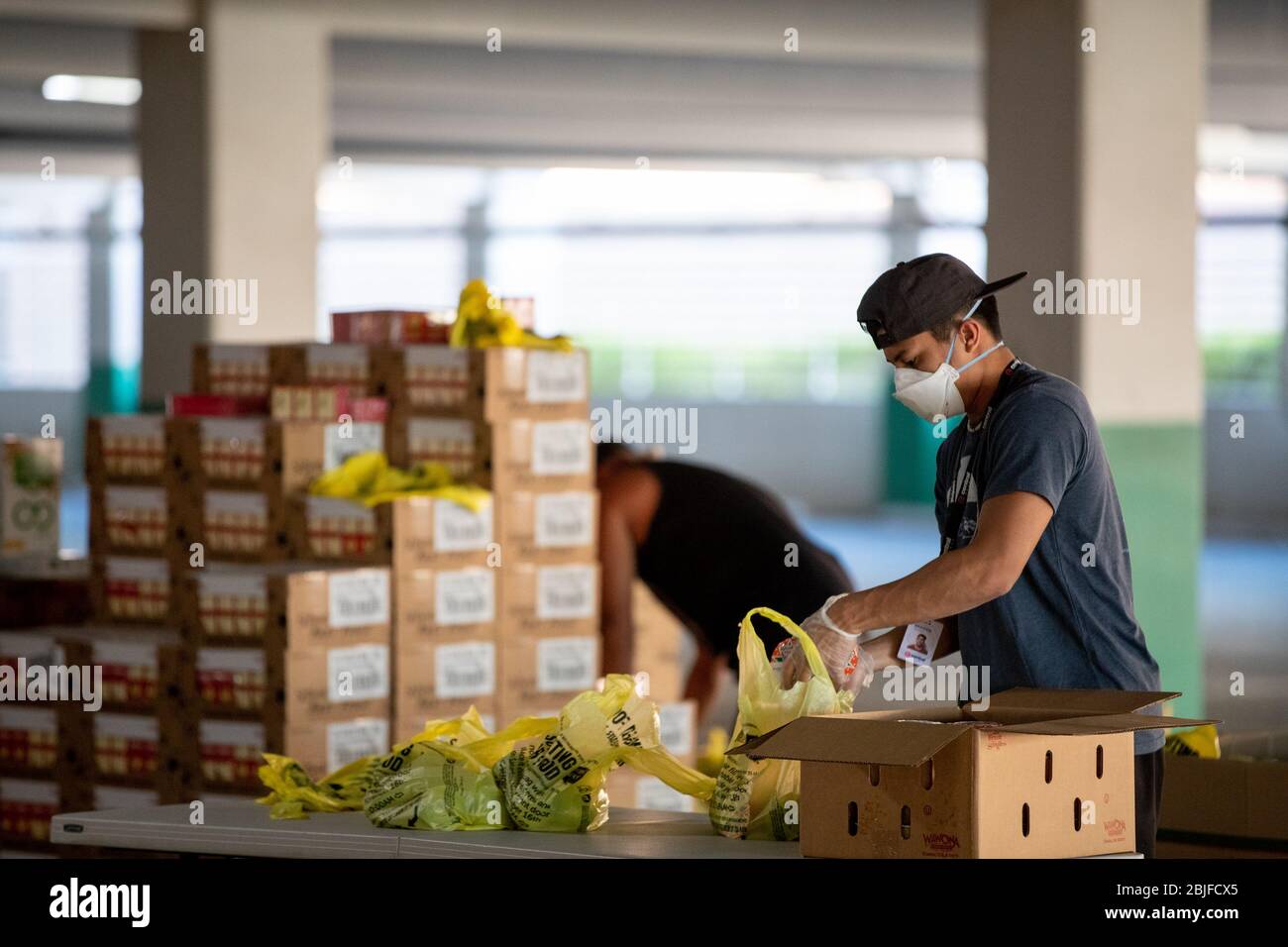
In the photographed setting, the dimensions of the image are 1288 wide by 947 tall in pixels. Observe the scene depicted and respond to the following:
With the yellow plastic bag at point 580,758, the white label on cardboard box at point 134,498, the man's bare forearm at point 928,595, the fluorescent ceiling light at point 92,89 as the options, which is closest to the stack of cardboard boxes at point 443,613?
the white label on cardboard box at point 134,498

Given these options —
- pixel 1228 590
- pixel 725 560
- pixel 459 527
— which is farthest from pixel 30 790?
pixel 1228 590

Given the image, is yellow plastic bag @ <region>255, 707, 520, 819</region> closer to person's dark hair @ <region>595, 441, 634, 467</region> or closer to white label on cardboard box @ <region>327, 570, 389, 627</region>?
white label on cardboard box @ <region>327, 570, 389, 627</region>

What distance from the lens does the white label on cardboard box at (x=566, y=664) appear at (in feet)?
17.4

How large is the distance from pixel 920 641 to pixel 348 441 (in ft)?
8.52

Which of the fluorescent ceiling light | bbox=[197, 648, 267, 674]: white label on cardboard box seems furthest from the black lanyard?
the fluorescent ceiling light

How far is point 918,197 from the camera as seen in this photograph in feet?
59.4

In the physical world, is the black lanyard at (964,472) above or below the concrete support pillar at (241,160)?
below

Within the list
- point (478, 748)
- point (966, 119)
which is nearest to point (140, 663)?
point (478, 748)

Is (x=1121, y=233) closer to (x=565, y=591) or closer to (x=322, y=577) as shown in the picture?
(x=565, y=591)

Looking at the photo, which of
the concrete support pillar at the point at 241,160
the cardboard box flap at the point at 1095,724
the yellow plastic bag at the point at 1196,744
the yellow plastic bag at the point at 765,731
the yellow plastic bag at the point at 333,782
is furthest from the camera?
the concrete support pillar at the point at 241,160

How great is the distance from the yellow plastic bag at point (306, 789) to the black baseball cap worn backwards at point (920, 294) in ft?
4.02

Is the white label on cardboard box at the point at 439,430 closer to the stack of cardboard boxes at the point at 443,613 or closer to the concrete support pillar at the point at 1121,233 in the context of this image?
the stack of cardboard boxes at the point at 443,613

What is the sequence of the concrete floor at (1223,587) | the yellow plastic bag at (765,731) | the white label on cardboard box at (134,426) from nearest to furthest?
1. the yellow plastic bag at (765,731)
2. the white label on cardboard box at (134,426)
3. the concrete floor at (1223,587)
